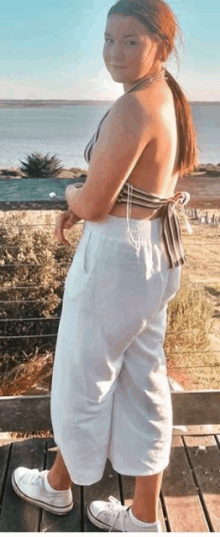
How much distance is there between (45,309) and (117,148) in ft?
4.37

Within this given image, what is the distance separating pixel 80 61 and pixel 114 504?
1.19 m

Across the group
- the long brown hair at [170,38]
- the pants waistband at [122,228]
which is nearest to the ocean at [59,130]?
the long brown hair at [170,38]

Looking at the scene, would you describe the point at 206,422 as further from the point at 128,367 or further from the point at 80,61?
the point at 80,61

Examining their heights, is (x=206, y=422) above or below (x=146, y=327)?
below

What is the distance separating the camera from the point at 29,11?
1.72 meters

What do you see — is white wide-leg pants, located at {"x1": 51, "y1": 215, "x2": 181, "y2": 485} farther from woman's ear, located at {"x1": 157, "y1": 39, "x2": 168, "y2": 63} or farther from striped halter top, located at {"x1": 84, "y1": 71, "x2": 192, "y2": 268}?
woman's ear, located at {"x1": 157, "y1": 39, "x2": 168, "y2": 63}

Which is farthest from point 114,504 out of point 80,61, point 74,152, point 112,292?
point 80,61

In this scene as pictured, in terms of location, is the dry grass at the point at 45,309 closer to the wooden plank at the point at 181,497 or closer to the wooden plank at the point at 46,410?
the wooden plank at the point at 46,410

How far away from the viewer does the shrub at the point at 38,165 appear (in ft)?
5.58

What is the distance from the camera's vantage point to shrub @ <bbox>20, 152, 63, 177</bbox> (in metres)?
1.70

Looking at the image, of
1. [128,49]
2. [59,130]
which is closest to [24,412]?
[59,130]

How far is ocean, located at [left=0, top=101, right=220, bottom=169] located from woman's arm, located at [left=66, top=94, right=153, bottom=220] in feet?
1.11

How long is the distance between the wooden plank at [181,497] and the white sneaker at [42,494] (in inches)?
10.7

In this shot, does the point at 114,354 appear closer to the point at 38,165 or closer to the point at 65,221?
the point at 65,221
